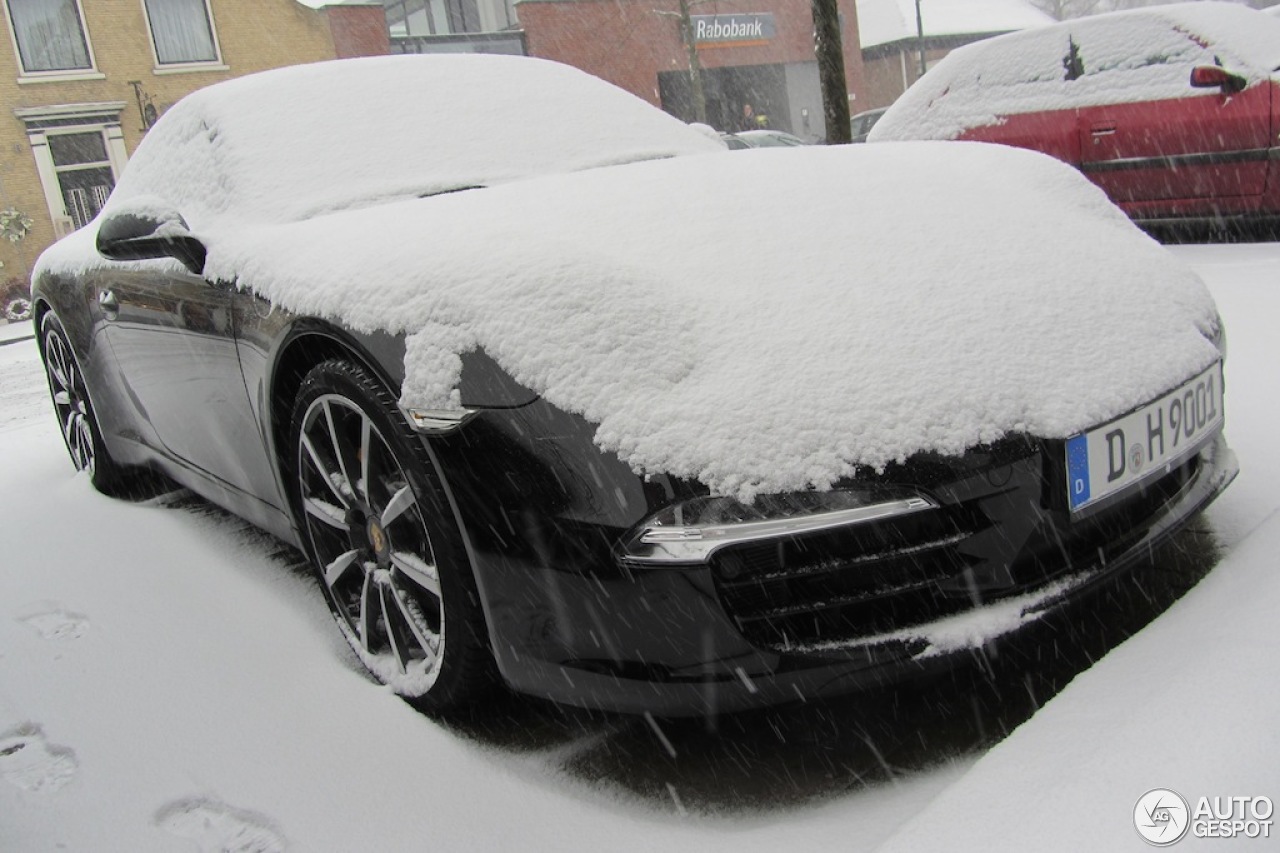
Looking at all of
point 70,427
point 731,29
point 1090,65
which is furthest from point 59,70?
point 1090,65

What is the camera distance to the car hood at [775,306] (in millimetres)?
1448

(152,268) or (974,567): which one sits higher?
(152,268)

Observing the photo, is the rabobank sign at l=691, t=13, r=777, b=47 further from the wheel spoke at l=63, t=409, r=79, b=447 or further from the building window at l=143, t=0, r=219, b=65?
the wheel spoke at l=63, t=409, r=79, b=447

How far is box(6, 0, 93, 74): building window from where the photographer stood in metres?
20.0

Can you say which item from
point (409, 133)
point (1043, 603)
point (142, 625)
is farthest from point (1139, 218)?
point (142, 625)

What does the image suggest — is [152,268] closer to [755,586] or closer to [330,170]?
[330,170]

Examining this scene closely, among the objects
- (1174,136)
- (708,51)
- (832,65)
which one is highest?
(708,51)

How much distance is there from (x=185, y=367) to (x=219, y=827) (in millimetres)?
1239

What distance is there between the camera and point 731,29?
101 ft

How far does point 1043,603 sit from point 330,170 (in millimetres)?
1955

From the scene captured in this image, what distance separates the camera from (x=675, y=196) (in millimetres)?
2145

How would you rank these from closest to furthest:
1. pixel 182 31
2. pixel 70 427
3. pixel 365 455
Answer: pixel 365 455, pixel 70 427, pixel 182 31

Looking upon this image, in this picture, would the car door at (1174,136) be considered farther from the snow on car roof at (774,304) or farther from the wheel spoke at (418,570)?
the wheel spoke at (418,570)

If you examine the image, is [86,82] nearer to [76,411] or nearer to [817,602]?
[76,411]
